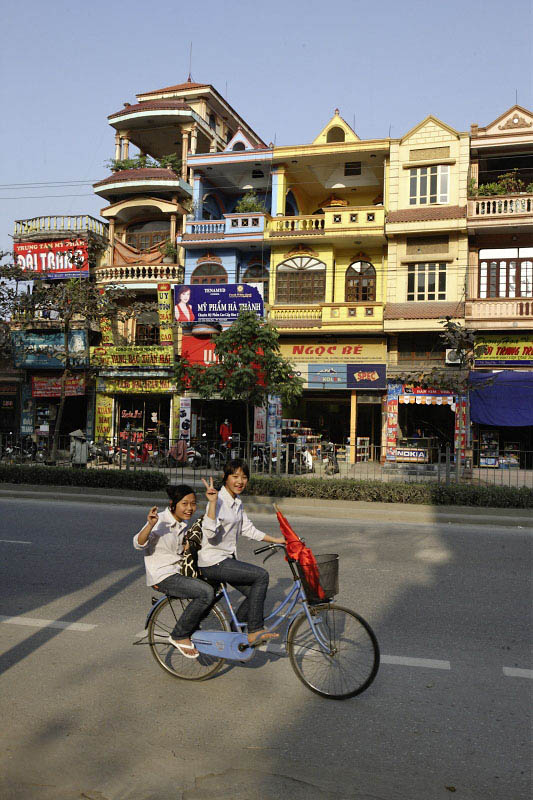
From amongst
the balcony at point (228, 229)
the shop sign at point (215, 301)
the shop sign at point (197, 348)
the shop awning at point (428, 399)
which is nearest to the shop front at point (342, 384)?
the shop awning at point (428, 399)

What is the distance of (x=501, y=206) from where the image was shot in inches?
931

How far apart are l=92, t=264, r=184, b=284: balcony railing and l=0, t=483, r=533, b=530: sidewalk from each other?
14.0m

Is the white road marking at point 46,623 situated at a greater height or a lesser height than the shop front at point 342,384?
lesser

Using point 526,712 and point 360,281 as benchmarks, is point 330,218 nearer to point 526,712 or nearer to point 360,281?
point 360,281

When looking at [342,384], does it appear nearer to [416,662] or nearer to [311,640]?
[416,662]

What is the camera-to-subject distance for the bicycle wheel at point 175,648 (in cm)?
464

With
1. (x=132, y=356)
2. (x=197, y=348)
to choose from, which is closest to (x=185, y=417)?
(x=197, y=348)

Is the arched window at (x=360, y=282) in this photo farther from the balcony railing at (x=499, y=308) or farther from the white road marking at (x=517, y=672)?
the white road marking at (x=517, y=672)

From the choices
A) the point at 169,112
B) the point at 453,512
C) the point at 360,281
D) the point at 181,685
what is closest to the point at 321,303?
the point at 360,281

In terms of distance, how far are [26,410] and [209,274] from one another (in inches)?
426

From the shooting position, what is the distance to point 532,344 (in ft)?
76.9

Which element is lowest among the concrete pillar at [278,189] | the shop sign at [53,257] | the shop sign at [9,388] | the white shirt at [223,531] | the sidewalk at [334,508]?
the sidewalk at [334,508]

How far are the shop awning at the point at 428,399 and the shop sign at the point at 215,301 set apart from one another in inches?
260

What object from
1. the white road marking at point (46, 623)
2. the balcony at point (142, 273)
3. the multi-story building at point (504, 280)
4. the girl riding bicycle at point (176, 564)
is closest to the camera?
the girl riding bicycle at point (176, 564)
